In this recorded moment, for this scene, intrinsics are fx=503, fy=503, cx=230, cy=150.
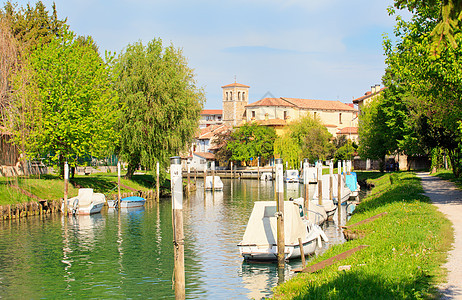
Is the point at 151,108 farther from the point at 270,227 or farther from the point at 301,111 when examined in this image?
the point at 301,111

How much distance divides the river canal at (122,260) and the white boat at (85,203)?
4.65ft

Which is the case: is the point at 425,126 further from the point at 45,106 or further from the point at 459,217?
the point at 45,106

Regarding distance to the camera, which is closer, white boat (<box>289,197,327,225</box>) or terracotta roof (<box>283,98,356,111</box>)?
white boat (<box>289,197,327,225</box>)

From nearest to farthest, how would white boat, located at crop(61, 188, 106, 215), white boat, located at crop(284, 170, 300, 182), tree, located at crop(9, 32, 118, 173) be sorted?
white boat, located at crop(61, 188, 106, 215) < tree, located at crop(9, 32, 118, 173) < white boat, located at crop(284, 170, 300, 182)

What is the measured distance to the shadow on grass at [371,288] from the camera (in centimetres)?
1023

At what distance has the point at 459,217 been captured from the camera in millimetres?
20672

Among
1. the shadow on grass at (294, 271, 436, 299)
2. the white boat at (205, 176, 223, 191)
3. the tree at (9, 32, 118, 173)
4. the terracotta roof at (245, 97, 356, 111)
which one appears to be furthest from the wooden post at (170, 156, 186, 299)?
the terracotta roof at (245, 97, 356, 111)

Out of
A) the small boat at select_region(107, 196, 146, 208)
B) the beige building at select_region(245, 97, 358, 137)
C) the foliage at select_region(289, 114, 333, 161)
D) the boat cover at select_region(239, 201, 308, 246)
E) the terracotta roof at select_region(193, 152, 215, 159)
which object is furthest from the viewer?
the beige building at select_region(245, 97, 358, 137)

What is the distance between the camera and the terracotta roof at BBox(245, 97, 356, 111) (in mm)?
131000

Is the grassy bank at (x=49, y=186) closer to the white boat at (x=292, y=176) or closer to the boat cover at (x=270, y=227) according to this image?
the boat cover at (x=270, y=227)

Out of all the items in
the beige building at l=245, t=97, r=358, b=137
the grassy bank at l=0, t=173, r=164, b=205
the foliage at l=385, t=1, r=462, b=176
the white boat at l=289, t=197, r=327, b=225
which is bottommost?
the white boat at l=289, t=197, r=327, b=225

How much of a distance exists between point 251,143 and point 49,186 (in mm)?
72009

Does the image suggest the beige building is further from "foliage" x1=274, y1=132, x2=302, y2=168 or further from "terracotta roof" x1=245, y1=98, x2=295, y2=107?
"foliage" x1=274, y1=132, x2=302, y2=168

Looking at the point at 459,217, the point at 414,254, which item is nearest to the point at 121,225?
the point at 459,217
